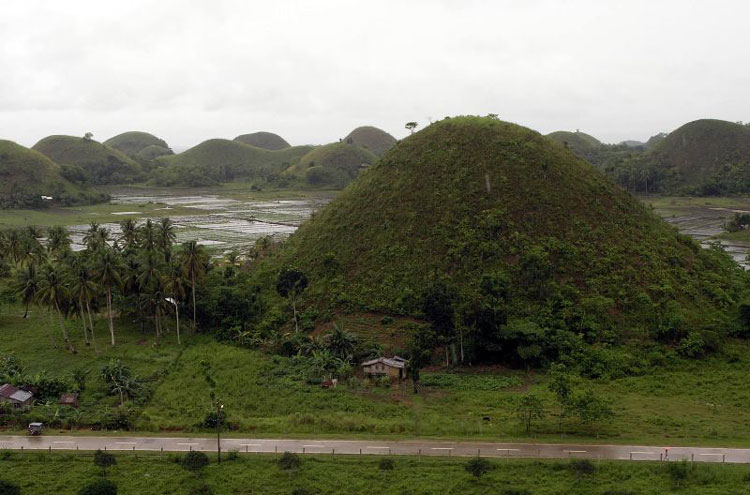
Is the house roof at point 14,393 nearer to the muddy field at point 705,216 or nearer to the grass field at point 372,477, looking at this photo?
the grass field at point 372,477

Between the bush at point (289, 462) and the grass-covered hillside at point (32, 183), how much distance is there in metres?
135

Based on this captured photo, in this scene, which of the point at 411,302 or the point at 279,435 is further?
the point at 411,302

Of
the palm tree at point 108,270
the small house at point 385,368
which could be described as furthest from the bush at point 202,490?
the palm tree at point 108,270

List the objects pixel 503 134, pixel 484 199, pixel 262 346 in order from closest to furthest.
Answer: pixel 262 346
pixel 484 199
pixel 503 134

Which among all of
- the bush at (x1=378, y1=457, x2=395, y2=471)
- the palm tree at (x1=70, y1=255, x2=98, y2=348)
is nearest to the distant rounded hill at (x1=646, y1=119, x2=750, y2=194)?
the bush at (x1=378, y1=457, x2=395, y2=471)

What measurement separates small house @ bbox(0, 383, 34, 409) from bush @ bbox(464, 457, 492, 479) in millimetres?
28709

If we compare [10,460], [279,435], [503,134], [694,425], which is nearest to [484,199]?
[503,134]

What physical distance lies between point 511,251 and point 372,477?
33403 mm

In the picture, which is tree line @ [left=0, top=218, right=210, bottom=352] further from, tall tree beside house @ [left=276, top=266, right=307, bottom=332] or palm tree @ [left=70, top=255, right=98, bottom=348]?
tall tree beside house @ [left=276, top=266, right=307, bottom=332]

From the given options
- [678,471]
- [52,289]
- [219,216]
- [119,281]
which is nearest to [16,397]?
[52,289]

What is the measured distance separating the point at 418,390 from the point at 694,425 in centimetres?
1768

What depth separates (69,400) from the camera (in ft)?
127

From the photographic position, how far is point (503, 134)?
74.9 m

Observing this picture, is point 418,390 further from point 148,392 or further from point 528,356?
point 148,392
